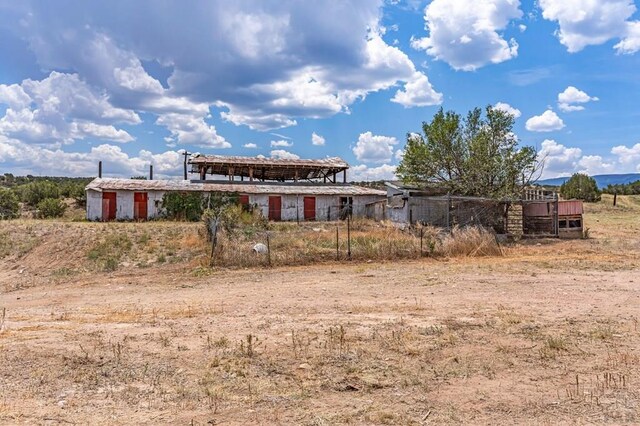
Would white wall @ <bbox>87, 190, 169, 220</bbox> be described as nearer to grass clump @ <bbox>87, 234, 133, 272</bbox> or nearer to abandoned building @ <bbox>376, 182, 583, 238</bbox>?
grass clump @ <bbox>87, 234, 133, 272</bbox>

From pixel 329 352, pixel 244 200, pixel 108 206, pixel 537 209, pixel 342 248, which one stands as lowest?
pixel 329 352

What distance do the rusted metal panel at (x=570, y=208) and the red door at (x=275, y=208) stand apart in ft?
58.9

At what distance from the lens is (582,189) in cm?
5169

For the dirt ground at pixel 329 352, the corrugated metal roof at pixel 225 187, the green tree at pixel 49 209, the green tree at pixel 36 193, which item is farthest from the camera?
the green tree at pixel 36 193

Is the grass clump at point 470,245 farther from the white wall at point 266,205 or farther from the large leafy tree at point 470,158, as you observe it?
the white wall at point 266,205

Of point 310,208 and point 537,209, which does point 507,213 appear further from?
point 310,208

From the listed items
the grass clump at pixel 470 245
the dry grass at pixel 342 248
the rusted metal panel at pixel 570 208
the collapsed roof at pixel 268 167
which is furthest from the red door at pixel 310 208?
the grass clump at pixel 470 245

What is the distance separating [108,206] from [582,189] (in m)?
45.8

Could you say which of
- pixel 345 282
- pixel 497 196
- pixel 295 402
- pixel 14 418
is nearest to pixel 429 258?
pixel 345 282

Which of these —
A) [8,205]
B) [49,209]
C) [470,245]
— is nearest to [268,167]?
[49,209]

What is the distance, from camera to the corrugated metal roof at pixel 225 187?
3152 cm

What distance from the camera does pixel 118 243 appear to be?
19.6 meters

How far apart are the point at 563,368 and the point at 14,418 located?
5.73 metres

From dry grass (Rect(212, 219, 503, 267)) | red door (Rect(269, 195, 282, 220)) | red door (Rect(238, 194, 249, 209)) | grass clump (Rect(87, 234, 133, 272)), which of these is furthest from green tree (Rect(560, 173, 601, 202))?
grass clump (Rect(87, 234, 133, 272))
